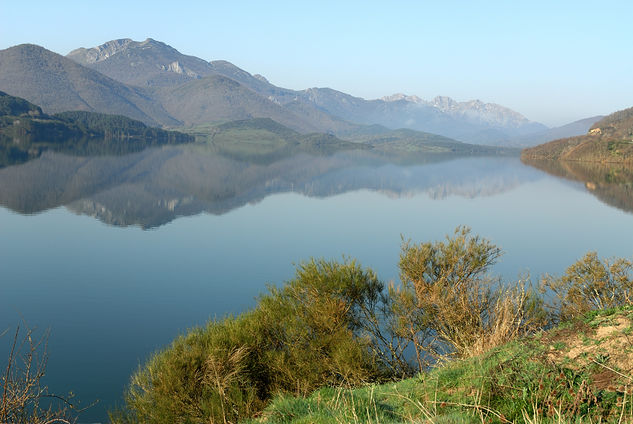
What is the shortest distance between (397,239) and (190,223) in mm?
26809

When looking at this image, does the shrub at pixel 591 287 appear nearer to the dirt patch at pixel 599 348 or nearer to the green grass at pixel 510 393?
the green grass at pixel 510 393

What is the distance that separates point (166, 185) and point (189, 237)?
157 ft

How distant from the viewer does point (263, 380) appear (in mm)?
16797

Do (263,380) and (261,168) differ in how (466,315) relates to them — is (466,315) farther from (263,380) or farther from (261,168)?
(261,168)

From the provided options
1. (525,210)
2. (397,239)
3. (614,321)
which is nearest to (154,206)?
(397,239)

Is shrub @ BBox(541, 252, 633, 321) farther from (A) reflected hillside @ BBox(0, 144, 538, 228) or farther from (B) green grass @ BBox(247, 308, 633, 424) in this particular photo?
(A) reflected hillside @ BBox(0, 144, 538, 228)

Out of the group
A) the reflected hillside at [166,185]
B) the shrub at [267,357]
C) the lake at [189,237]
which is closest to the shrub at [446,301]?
the shrub at [267,357]

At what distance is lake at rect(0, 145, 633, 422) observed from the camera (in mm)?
26498

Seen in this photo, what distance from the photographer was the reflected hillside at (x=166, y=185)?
68250 millimetres

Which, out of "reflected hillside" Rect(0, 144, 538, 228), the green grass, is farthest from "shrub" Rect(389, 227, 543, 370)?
"reflected hillside" Rect(0, 144, 538, 228)

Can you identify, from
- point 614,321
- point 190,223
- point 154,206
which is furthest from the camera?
point 154,206

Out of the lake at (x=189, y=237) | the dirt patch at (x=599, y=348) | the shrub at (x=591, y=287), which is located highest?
the dirt patch at (x=599, y=348)

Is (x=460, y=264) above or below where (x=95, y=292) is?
above

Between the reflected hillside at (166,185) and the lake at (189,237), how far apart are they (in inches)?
18.4
